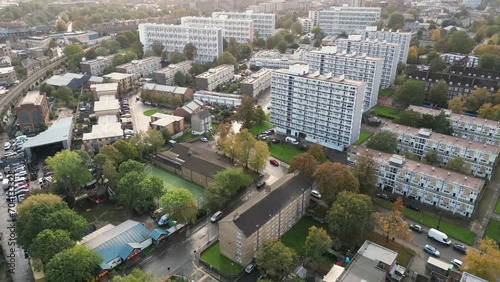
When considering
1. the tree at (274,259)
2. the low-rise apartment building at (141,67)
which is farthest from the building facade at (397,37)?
the tree at (274,259)

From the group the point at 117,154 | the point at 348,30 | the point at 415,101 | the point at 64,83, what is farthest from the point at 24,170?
the point at 348,30

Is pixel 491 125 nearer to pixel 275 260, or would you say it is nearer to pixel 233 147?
pixel 233 147

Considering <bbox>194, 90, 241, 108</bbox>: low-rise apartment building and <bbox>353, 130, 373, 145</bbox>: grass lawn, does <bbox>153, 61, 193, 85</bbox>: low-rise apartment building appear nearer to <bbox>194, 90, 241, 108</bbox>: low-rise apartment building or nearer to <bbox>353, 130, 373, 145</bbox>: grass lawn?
<bbox>194, 90, 241, 108</bbox>: low-rise apartment building

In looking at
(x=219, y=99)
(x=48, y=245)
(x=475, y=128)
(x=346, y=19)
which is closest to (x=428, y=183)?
(x=475, y=128)

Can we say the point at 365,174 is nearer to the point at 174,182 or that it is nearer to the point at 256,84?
the point at 174,182

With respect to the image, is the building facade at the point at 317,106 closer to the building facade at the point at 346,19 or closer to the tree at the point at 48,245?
the tree at the point at 48,245

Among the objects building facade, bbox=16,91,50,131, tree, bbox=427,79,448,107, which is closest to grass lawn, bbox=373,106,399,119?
tree, bbox=427,79,448,107
